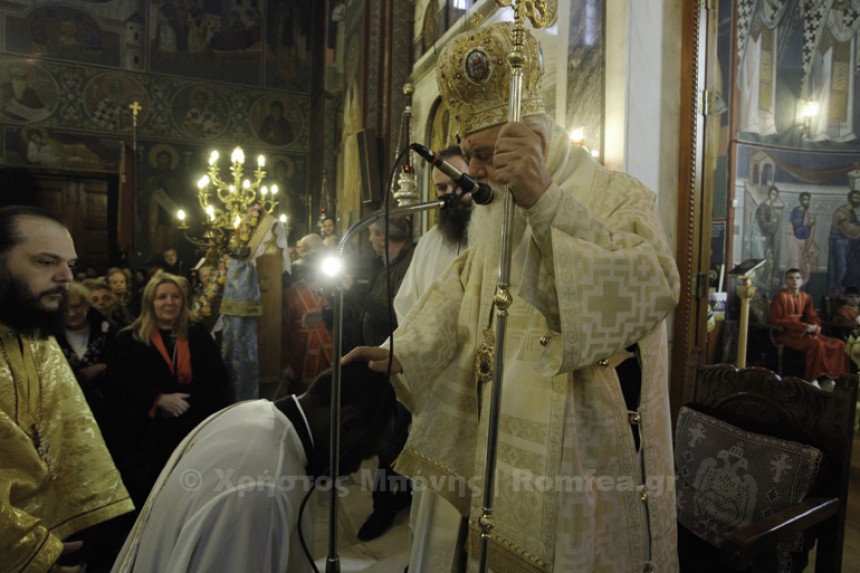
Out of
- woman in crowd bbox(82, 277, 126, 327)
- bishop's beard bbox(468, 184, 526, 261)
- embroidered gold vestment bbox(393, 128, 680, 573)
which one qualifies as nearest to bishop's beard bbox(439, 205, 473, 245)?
bishop's beard bbox(468, 184, 526, 261)

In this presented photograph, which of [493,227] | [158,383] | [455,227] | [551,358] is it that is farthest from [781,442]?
[158,383]

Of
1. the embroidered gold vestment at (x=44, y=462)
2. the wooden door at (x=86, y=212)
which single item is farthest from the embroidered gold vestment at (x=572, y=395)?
the wooden door at (x=86, y=212)

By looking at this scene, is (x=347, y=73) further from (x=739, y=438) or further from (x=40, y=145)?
(x=739, y=438)

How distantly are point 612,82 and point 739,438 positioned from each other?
2.03m

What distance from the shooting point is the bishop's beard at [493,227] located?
1549 mm

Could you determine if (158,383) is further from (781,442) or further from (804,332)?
(804,332)

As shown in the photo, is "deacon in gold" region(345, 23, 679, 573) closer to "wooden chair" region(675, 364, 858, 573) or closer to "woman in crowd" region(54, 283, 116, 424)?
"wooden chair" region(675, 364, 858, 573)

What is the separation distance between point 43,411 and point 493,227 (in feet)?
4.92

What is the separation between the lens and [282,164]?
43.6 ft

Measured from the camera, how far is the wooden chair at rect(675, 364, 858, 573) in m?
1.49

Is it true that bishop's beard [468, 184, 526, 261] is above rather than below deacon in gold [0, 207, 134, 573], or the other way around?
above

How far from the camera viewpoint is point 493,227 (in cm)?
A: 167

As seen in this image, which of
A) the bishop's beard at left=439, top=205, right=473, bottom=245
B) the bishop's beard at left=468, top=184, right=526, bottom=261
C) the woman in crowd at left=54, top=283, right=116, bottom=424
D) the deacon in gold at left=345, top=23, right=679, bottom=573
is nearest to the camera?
the deacon in gold at left=345, top=23, right=679, bottom=573

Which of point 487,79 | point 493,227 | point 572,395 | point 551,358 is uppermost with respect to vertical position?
point 487,79
